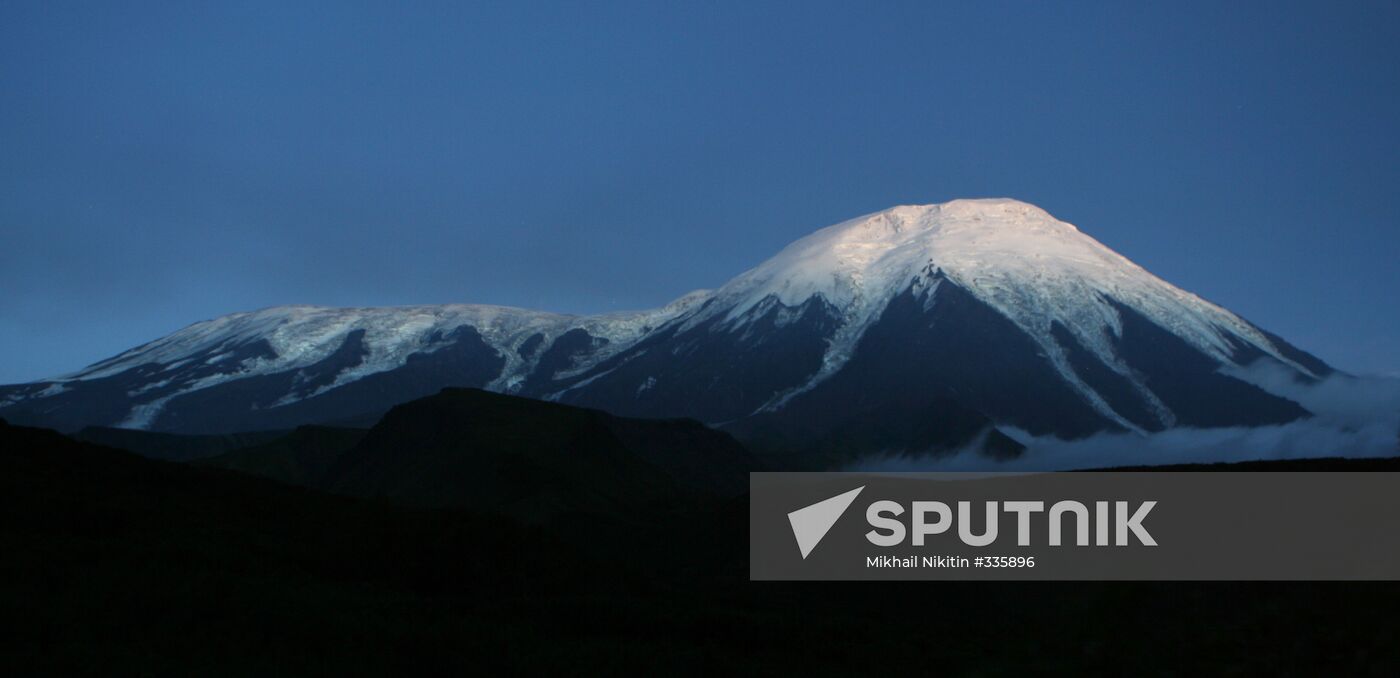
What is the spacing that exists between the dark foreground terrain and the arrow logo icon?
7.43 feet

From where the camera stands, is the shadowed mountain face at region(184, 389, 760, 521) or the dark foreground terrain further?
the shadowed mountain face at region(184, 389, 760, 521)

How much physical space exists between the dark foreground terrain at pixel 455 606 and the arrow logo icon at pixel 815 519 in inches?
89.1

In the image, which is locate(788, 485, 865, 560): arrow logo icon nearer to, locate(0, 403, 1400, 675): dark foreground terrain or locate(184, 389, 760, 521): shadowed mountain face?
locate(0, 403, 1400, 675): dark foreground terrain

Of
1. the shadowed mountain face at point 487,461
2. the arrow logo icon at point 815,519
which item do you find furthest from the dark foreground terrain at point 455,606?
the shadowed mountain face at point 487,461

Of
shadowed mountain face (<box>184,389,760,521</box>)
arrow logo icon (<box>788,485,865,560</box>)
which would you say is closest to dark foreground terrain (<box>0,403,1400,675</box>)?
arrow logo icon (<box>788,485,865,560</box>)

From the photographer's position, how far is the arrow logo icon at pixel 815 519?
5372cm

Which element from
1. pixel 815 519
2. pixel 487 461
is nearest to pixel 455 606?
pixel 815 519

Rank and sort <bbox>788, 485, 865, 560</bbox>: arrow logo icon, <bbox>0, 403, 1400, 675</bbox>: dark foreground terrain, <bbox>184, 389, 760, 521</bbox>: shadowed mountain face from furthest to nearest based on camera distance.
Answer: <bbox>184, 389, 760, 521</bbox>: shadowed mountain face → <bbox>788, 485, 865, 560</bbox>: arrow logo icon → <bbox>0, 403, 1400, 675</bbox>: dark foreground terrain

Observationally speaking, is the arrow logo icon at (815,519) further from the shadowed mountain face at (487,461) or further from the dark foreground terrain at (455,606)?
the shadowed mountain face at (487,461)

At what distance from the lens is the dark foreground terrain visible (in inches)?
269

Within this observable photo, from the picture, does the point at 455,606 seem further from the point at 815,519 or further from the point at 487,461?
the point at 487,461

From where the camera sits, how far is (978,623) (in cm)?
5009

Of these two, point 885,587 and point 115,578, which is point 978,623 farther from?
point 115,578

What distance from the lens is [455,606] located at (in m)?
32.5
